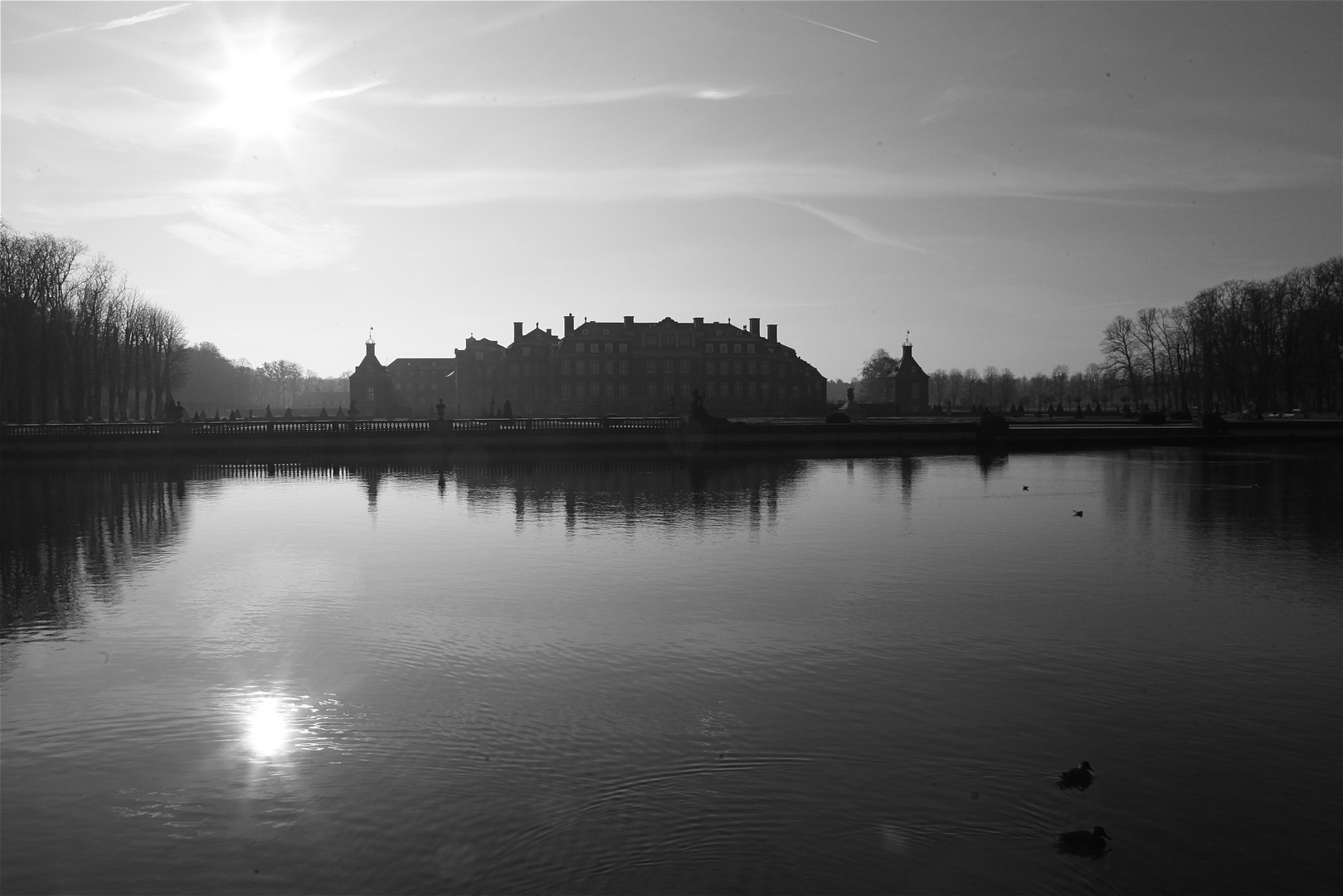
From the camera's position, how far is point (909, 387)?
10100 cm

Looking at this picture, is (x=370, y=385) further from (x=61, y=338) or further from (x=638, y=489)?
(x=638, y=489)

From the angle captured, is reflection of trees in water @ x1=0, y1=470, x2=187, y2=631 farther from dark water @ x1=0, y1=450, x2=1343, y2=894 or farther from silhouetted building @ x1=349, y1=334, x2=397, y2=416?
silhouetted building @ x1=349, y1=334, x2=397, y2=416

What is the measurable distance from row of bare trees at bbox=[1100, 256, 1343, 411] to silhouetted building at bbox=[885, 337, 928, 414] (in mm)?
24699

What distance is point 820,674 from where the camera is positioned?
419 inches

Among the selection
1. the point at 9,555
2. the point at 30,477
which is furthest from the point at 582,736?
the point at 30,477

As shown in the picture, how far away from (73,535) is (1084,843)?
22042mm

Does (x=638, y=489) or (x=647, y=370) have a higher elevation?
(x=647, y=370)

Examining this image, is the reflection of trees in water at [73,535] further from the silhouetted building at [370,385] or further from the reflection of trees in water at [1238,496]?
the silhouetted building at [370,385]

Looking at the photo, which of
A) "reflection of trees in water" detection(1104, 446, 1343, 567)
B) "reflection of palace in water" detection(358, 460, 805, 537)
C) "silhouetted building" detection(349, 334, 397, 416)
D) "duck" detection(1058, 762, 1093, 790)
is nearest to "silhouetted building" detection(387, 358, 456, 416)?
"silhouetted building" detection(349, 334, 397, 416)

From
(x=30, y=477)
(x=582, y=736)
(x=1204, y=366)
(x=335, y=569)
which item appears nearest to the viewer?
(x=582, y=736)

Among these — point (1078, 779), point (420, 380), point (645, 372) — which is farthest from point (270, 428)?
point (420, 380)

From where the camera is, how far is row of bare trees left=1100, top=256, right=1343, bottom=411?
79.4 meters

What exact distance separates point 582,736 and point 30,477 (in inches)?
1445

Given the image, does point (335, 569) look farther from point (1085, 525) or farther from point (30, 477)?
point (30, 477)
